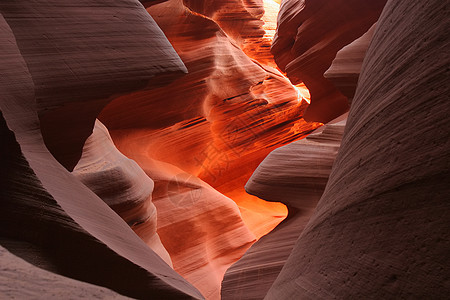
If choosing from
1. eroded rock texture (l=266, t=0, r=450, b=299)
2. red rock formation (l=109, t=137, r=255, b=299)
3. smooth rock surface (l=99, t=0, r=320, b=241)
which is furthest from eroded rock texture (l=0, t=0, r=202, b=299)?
smooth rock surface (l=99, t=0, r=320, b=241)

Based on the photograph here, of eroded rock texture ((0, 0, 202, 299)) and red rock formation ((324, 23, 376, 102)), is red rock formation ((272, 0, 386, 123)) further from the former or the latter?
eroded rock texture ((0, 0, 202, 299))

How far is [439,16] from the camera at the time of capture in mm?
1111

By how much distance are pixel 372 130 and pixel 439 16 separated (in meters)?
0.38

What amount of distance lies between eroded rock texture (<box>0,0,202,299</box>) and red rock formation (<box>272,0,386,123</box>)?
3049mm

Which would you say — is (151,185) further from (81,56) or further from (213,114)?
(213,114)

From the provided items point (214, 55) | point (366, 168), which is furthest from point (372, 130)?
point (214, 55)

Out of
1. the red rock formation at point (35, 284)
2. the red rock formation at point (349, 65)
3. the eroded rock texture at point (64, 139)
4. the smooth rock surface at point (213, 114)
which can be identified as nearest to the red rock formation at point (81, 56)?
the eroded rock texture at point (64, 139)

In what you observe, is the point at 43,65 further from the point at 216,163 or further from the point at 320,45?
the point at 216,163

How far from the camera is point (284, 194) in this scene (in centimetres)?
262

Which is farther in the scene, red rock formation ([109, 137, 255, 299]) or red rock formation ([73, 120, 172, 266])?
red rock formation ([109, 137, 255, 299])

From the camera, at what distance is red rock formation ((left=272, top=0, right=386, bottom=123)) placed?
438 cm

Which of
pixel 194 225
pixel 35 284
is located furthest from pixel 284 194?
pixel 194 225

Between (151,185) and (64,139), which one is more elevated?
(64,139)

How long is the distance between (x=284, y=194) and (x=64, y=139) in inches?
54.8
